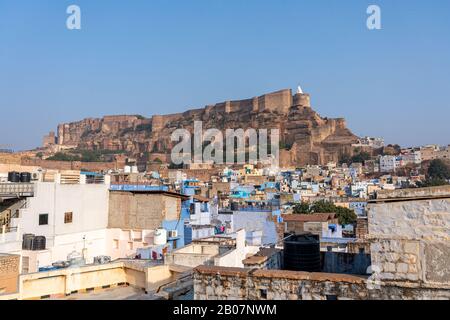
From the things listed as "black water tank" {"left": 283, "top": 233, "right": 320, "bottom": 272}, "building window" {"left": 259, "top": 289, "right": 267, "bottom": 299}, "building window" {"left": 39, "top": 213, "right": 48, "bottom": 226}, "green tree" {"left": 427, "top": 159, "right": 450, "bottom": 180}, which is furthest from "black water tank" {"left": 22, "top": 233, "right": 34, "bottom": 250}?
"green tree" {"left": 427, "top": 159, "right": 450, "bottom": 180}

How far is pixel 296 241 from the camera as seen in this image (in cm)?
508

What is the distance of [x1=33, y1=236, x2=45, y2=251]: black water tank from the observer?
11539 millimetres

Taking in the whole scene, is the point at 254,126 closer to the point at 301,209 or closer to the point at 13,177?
the point at 301,209

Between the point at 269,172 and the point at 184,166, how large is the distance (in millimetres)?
16684

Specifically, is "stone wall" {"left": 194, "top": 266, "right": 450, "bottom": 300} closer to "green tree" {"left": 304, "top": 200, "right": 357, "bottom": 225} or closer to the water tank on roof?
the water tank on roof

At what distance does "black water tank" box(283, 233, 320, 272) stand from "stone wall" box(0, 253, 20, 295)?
15.8ft

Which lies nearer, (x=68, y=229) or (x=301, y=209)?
(x=68, y=229)

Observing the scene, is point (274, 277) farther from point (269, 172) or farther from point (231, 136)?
point (231, 136)

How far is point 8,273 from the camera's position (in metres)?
7.14

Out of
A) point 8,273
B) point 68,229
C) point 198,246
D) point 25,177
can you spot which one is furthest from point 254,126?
point 8,273

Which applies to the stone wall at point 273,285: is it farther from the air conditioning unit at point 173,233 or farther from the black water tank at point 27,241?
the air conditioning unit at point 173,233

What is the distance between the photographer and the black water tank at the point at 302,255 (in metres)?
4.91

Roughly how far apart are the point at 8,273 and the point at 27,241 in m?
4.89
